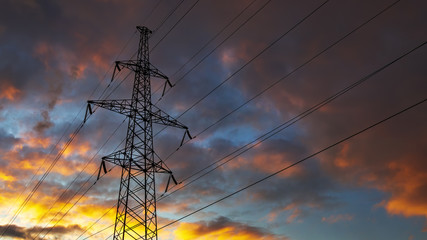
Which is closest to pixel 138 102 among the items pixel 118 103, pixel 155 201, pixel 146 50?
pixel 118 103

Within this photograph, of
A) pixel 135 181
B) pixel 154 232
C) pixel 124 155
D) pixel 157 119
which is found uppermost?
pixel 157 119

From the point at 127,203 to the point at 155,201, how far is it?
1922mm

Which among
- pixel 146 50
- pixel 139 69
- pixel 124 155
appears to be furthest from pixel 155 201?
pixel 146 50

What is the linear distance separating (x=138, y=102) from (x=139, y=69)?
2971 mm

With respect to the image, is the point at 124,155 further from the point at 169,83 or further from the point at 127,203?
the point at 169,83

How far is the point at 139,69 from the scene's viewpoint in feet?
85.1

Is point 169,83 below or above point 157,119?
above

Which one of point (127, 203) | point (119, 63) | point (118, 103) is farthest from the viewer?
point (119, 63)

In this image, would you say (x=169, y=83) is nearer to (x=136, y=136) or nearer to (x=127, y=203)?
(x=136, y=136)

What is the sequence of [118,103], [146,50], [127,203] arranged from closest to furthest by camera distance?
[127,203] → [118,103] → [146,50]

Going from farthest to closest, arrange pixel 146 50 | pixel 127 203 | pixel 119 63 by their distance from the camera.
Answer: pixel 146 50 < pixel 119 63 < pixel 127 203

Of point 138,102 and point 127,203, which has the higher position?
point 138,102

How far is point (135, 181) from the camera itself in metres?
21.7

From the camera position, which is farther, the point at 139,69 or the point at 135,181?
the point at 139,69
